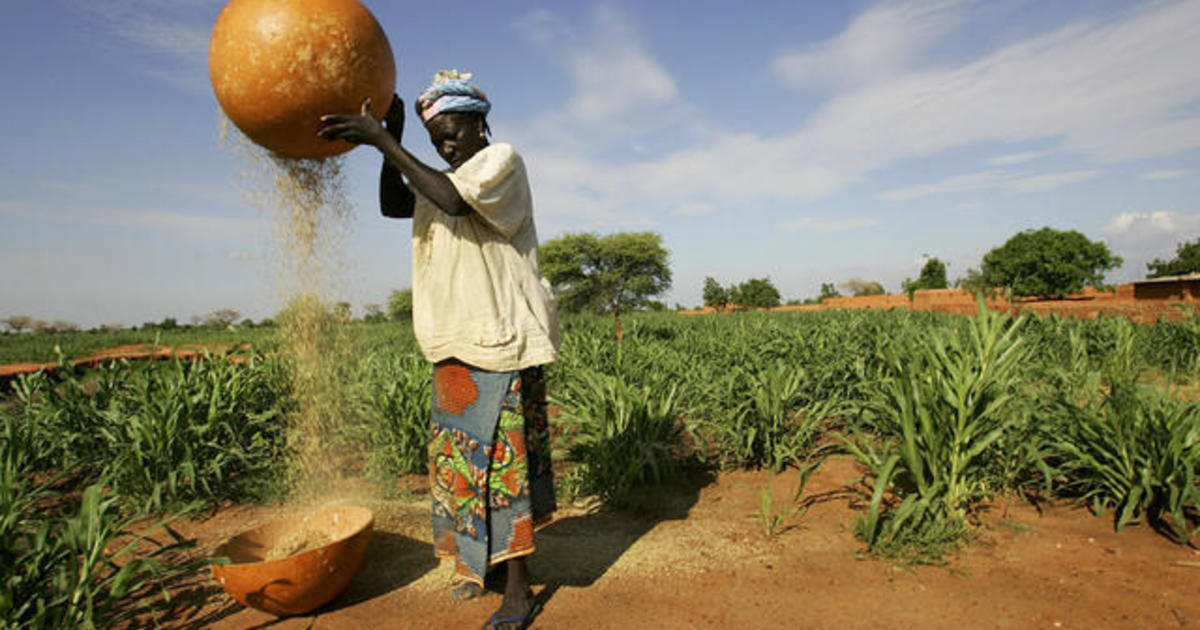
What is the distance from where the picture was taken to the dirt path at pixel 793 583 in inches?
76.2

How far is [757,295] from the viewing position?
44.4 metres

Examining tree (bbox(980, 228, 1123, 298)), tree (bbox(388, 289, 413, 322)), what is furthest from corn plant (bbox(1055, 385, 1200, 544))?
tree (bbox(388, 289, 413, 322))

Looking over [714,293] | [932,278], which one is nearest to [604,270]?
[714,293]

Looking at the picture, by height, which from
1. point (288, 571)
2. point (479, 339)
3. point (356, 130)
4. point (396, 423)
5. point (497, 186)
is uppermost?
point (356, 130)

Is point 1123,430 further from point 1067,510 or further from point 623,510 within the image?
point 623,510

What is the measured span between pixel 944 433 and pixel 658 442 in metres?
1.40

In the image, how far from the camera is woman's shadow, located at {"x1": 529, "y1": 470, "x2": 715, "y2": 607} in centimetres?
235

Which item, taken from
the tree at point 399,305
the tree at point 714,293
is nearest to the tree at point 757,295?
the tree at point 714,293

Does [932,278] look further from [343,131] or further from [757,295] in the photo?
[343,131]

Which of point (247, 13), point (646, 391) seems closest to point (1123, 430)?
point (646, 391)

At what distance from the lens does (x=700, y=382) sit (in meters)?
4.28

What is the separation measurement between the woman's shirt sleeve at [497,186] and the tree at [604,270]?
51.0 ft

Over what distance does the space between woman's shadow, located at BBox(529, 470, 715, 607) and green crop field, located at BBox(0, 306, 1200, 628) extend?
8 cm

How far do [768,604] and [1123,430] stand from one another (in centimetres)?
170
